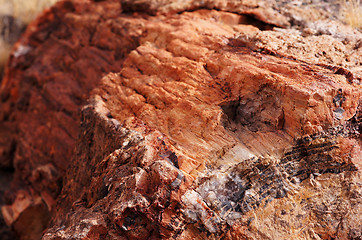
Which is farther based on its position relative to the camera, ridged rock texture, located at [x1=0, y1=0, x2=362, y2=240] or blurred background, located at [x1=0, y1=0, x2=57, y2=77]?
blurred background, located at [x1=0, y1=0, x2=57, y2=77]

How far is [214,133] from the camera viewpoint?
7.30 feet

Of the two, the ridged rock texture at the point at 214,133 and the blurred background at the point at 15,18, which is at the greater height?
the ridged rock texture at the point at 214,133

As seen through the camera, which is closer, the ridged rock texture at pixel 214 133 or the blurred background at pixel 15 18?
the ridged rock texture at pixel 214 133

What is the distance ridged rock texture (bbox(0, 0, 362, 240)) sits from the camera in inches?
77.4

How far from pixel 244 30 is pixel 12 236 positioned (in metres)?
3.32

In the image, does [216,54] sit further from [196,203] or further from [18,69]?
[18,69]

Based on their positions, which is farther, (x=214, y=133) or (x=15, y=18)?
(x=15, y=18)

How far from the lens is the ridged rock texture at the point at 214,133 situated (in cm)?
197

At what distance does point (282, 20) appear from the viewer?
129 inches

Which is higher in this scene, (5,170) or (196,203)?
(196,203)

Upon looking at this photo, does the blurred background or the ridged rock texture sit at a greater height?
the ridged rock texture

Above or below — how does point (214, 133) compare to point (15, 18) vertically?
above

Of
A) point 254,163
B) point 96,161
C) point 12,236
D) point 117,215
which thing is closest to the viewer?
point 117,215

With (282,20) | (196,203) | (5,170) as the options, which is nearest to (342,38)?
(282,20)
